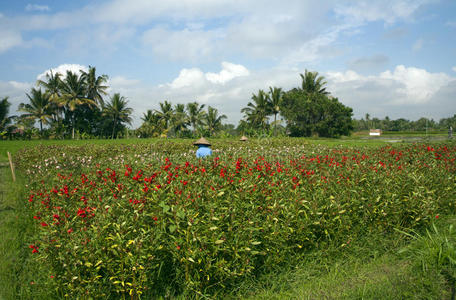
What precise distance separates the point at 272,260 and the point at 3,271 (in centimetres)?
322

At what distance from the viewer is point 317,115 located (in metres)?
40.8

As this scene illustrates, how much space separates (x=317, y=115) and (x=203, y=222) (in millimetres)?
40467

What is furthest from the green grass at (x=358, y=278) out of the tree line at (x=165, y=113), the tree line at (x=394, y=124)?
the tree line at (x=394, y=124)

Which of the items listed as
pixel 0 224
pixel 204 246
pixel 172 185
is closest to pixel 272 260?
pixel 204 246

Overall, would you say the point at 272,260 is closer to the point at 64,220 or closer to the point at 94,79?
the point at 64,220

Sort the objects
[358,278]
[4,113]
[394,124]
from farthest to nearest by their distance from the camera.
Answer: [394,124], [4,113], [358,278]

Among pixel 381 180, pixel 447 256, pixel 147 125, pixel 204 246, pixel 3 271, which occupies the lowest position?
pixel 3 271

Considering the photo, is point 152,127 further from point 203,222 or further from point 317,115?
point 203,222

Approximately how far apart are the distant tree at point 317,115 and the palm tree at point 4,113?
34263 mm

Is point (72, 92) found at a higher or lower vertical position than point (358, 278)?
higher

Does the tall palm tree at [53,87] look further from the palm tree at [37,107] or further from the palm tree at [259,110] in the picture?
the palm tree at [259,110]

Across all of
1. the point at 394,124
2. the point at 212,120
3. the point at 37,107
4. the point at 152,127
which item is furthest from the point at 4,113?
the point at 394,124

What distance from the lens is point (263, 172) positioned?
452 cm

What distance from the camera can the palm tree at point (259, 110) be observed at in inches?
1645
